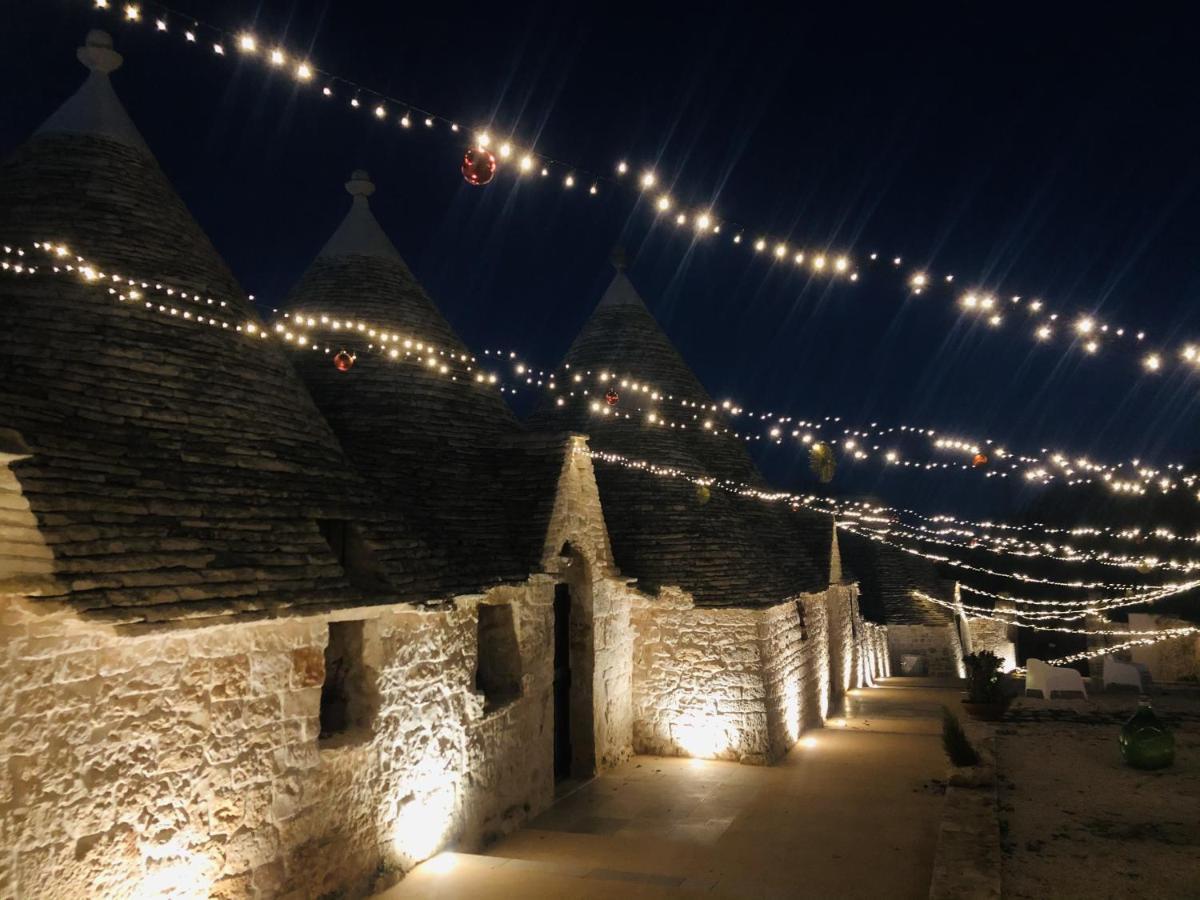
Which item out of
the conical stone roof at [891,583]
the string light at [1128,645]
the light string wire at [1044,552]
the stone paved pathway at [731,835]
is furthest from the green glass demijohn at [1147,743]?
the conical stone roof at [891,583]

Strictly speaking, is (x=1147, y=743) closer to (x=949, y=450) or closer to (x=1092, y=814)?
(x=1092, y=814)

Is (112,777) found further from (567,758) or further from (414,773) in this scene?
(567,758)

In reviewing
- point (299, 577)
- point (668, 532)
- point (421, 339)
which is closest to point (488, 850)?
point (299, 577)

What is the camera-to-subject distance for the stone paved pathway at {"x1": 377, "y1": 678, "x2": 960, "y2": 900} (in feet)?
20.1

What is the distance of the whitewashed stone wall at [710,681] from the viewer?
10930 millimetres

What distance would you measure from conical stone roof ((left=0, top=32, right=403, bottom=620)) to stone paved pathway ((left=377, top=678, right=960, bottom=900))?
2.72 metres

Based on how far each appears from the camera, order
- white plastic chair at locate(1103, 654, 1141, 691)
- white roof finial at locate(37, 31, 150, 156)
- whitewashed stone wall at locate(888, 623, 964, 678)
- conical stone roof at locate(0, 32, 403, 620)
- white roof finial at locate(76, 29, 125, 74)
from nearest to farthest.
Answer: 1. conical stone roof at locate(0, 32, 403, 620)
2. white roof finial at locate(37, 31, 150, 156)
3. white roof finial at locate(76, 29, 125, 74)
4. white plastic chair at locate(1103, 654, 1141, 691)
5. whitewashed stone wall at locate(888, 623, 964, 678)

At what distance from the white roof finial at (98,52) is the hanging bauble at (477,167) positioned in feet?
16.7

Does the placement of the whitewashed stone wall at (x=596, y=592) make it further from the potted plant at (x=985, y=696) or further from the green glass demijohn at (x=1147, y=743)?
the green glass demijohn at (x=1147, y=743)

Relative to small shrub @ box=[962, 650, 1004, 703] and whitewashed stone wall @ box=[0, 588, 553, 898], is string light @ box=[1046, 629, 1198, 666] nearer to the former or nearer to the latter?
small shrub @ box=[962, 650, 1004, 703]

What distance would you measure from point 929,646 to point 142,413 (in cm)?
2270

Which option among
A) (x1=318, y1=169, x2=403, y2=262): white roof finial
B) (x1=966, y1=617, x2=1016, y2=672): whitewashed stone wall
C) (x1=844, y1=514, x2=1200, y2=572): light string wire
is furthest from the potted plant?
(x1=966, y1=617, x2=1016, y2=672): whitewashed stone wall

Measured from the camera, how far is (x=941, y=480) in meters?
54.3

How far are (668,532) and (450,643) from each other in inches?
209
